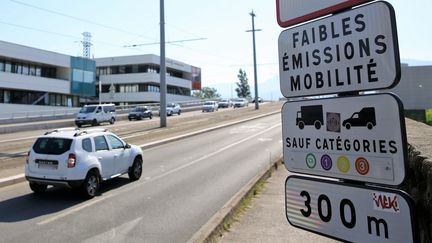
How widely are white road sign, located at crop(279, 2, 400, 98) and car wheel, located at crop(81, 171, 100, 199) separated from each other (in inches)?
314

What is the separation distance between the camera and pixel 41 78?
52812 mm

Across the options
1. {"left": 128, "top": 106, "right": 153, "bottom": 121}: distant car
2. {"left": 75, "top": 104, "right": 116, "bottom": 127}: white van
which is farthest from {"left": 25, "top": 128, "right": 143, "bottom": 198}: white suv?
{"left": 128, "top": 106, "right": 153, "bottom": 121}: distant car

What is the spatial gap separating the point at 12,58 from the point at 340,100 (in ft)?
180

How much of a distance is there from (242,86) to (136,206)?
14642cm

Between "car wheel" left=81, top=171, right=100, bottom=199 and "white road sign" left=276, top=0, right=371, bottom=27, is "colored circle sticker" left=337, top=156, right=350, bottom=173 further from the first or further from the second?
"car wheel" left=81, top=171, right=100, bottom=199

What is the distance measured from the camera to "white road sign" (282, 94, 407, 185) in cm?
186

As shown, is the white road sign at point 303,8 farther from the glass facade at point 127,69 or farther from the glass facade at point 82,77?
the glass facade at point 127,69

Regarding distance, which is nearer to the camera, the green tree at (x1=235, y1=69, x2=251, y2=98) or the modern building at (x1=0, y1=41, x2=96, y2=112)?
the modern building at (x1=0, y1=41, x2=96, y2=112)

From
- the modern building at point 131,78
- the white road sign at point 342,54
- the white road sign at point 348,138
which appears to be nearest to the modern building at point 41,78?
the modern building at point 131,78

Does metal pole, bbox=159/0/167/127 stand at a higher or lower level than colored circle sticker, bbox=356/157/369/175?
higher

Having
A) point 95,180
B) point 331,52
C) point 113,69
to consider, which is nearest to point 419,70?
point 95,180

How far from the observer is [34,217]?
25.2 ft

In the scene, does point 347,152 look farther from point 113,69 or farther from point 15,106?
point 113,69

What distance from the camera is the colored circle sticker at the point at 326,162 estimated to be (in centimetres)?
218
